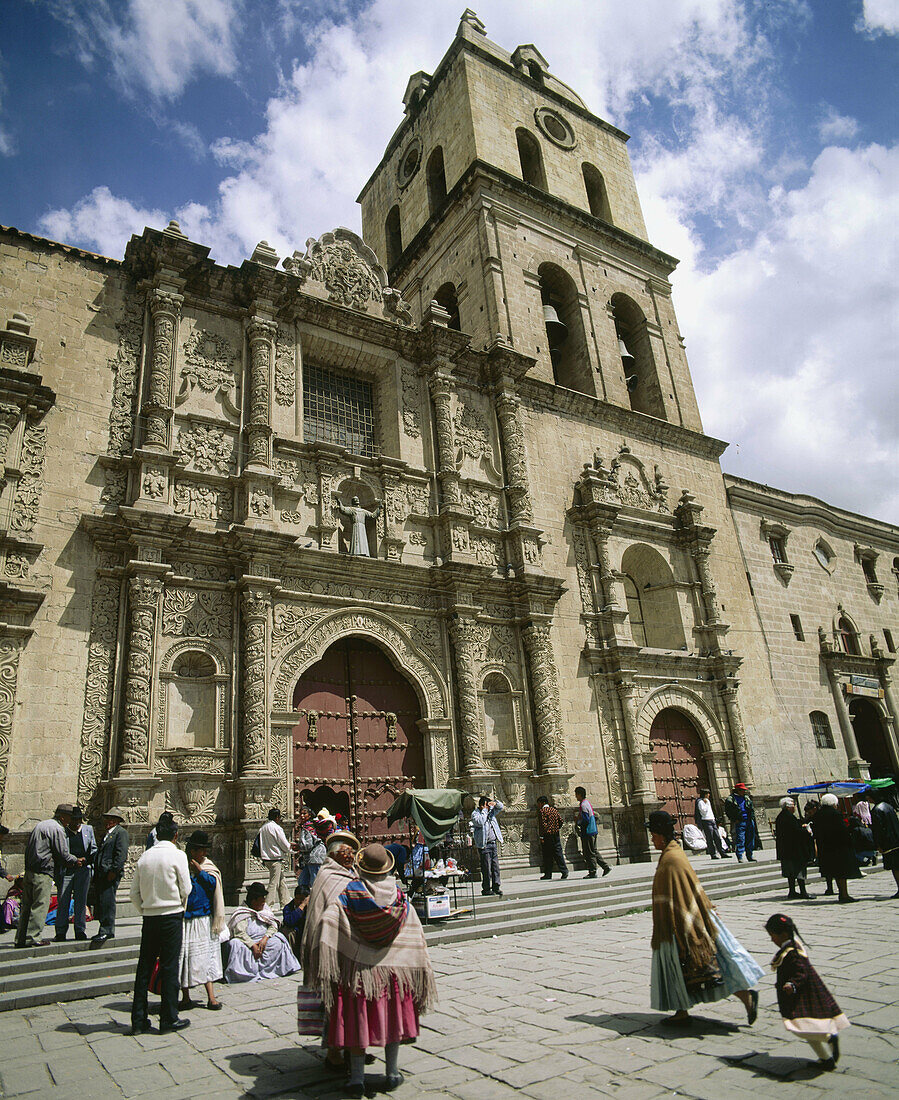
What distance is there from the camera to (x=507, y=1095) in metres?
4.03

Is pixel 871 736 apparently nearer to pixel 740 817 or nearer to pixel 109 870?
pixel 740 817

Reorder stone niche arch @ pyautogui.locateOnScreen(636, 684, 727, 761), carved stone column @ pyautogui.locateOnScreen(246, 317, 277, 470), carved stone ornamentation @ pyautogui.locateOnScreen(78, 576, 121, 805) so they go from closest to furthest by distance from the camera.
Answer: carved stone ornamentation @ pyautogui.locateOnScreen(78, 576, 121, 805), carved stone column @ pyautogui.locateOnScreen(246, 317, 277, 470), stone niche arch @ pyautogui.locateOnScreen(636, 684, 727, 761)

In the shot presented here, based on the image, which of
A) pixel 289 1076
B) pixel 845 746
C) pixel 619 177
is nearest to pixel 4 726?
pixel 289 1076

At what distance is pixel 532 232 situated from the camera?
886 inches

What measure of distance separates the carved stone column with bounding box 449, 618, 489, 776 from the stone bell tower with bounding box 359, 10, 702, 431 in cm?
826

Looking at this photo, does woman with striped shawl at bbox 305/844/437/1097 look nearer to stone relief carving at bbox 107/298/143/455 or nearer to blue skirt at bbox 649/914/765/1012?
blue skirt at bbox 649/914/765/1012

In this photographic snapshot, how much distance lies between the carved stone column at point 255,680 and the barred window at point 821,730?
55.8ft

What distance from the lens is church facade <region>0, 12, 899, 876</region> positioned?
39.6ft

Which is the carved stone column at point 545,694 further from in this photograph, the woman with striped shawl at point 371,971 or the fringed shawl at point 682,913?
the woman with striped shawl at point 371,971

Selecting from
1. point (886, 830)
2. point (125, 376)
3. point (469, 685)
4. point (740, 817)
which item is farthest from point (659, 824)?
point (125, 376)

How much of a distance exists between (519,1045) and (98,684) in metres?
9.11

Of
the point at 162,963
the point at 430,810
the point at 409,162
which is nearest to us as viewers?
the point at 162,963

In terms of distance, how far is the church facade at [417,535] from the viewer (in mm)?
12070

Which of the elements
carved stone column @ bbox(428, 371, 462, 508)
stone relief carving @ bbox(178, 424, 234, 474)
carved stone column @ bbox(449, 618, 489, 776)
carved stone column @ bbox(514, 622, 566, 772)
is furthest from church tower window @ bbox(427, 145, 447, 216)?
carved stone column @ bbox(449, 618, 489, 776)
